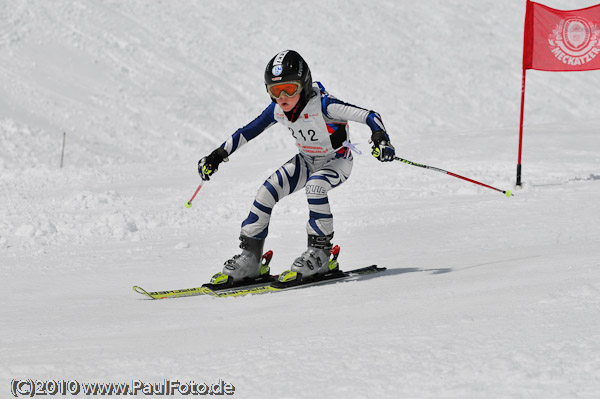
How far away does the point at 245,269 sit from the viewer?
18.5ft

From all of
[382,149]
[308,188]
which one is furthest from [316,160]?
[382,149]

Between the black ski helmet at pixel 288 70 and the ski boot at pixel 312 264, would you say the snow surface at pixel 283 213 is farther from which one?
the black ski helmet at pixel 288 70

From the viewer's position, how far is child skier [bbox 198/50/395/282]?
17.9 ft

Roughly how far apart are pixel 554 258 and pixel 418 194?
539cm

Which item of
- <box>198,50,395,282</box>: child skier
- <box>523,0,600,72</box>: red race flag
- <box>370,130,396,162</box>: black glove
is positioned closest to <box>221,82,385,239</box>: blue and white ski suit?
<box>198,50,395,282</box>: child skier

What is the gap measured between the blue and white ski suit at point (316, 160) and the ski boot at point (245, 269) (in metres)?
0.09

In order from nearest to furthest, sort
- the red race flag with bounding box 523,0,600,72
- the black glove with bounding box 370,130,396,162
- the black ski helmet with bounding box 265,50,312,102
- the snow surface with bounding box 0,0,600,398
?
the snow surface with bounding box 0,0,600,398 → the black glove with bounding box 370,130,396,162 → the black ski helmet with bounding box 265,50,312,102 → the red race flag with bounding box 523,0,600,72

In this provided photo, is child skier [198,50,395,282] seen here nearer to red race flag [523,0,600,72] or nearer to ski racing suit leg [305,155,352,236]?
ski racing suit leg [305,155,352,236]

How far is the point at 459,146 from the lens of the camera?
1464 centimetres

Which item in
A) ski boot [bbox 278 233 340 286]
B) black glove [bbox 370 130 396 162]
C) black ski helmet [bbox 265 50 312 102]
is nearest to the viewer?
black glove [bbox 370 130 396 162]

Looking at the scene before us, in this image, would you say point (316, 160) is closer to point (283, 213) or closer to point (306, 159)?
point (306, 159)

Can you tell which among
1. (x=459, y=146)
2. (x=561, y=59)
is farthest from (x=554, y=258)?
(x=459, y=146)

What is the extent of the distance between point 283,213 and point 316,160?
4.11 metres

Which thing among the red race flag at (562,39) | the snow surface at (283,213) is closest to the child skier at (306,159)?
the snow surface at (283,213)
